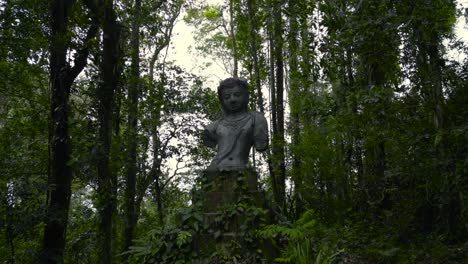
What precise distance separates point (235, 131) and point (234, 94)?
58cm

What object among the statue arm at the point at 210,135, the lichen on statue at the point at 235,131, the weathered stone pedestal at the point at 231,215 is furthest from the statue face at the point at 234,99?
the weathered stone pedestal at the point at 231,215

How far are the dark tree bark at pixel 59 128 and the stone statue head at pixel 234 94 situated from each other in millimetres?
2213

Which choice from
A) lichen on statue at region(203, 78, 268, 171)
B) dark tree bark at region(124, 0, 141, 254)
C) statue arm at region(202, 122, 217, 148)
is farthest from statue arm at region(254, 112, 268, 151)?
dark tree bark at region(124, 0, 141, 254)

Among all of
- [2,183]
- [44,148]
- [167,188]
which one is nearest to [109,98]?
[2,183]

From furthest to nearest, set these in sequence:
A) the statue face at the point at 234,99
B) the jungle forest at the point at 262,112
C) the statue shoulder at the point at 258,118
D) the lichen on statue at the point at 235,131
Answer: the statue face at the point at 234,99
the statue shoulder at the point at 258,118
the lichen on statue at the point at 235,131
the jungle forest at the point at 262,112

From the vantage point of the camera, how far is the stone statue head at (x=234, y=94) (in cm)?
600

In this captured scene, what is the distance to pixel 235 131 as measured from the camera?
5.83 metres

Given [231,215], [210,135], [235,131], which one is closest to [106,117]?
[210,135]

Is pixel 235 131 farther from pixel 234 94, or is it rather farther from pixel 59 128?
pixel 59 128

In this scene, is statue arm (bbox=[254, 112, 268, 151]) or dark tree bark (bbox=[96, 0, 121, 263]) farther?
statue arm (bbox=[254, 112, 268, 151])

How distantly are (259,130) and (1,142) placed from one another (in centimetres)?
431

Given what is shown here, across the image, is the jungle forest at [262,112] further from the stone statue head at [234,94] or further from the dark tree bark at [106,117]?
the stone statue head at [234,94]

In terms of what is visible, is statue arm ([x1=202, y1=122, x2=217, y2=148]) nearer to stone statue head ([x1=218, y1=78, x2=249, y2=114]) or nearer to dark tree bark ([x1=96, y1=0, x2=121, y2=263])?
stone statue head ([x1=218, y1=78, x2=249, y2=114])

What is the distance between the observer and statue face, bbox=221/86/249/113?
6000 mm
